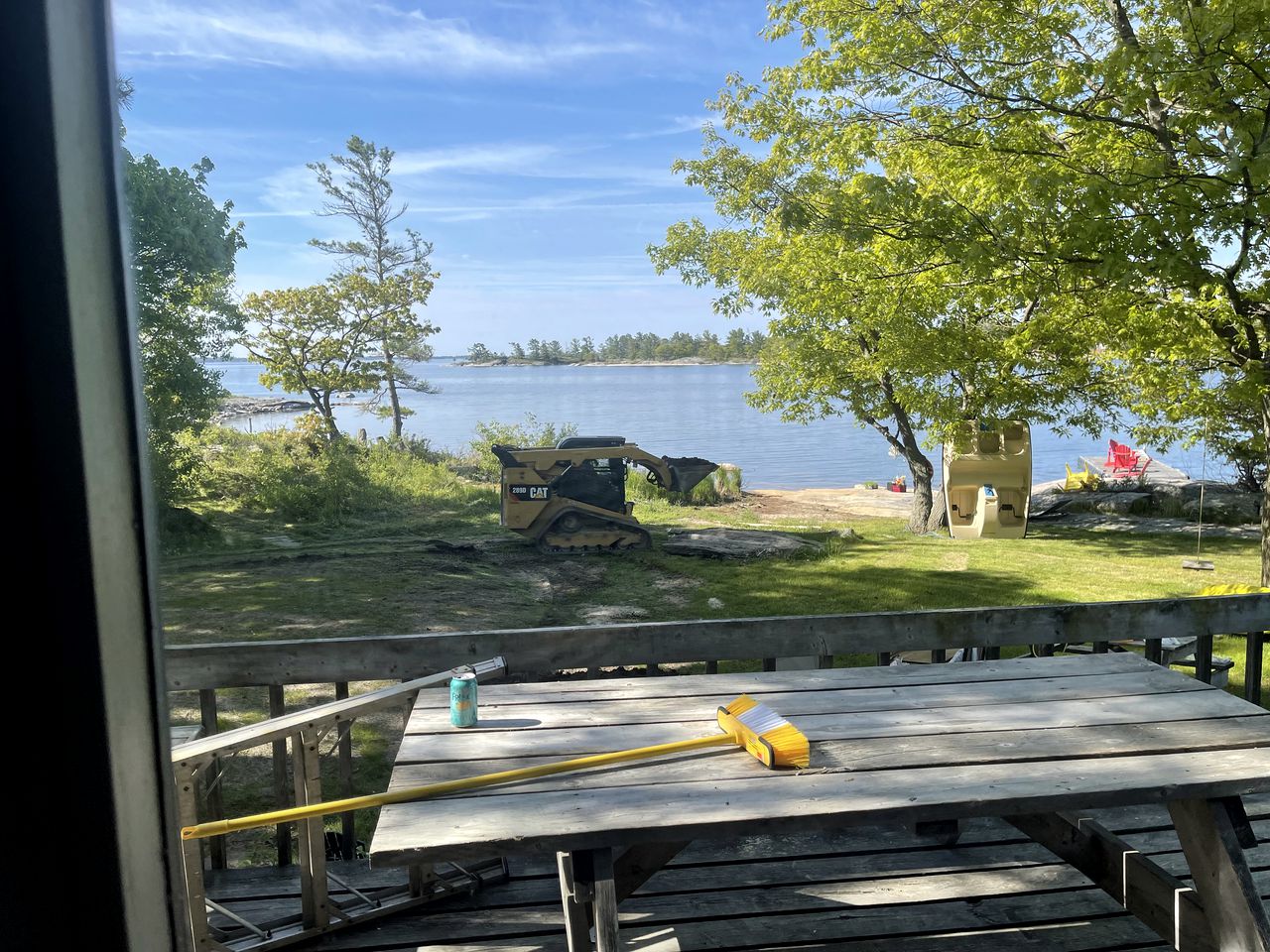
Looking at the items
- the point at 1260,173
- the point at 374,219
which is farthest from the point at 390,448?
the point at 1260,173

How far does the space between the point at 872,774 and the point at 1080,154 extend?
16.9ft

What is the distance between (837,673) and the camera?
189 centimetres

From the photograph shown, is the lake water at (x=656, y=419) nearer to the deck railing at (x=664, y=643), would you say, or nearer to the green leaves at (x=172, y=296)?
the green leaves at (x=172, y=296)

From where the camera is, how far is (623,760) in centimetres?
148

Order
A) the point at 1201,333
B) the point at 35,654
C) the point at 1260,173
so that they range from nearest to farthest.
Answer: the point at 35,654, the point at 1260,173, the point at 1201,333

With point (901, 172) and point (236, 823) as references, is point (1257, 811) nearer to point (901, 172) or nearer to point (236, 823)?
point (236, 823)

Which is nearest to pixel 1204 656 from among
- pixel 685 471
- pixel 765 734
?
pixel 765 734

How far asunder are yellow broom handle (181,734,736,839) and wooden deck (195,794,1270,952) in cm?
40

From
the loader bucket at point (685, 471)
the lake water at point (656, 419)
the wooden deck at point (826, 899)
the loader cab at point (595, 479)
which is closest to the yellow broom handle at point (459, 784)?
the wooden deck at point (826, 899)

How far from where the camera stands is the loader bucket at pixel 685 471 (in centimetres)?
855

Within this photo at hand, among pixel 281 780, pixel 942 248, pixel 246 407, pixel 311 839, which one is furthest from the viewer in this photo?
pixel 246 407

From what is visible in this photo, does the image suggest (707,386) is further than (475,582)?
Yes

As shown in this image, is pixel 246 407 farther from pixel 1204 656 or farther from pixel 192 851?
pixel 1204 656

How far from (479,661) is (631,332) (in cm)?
1314
